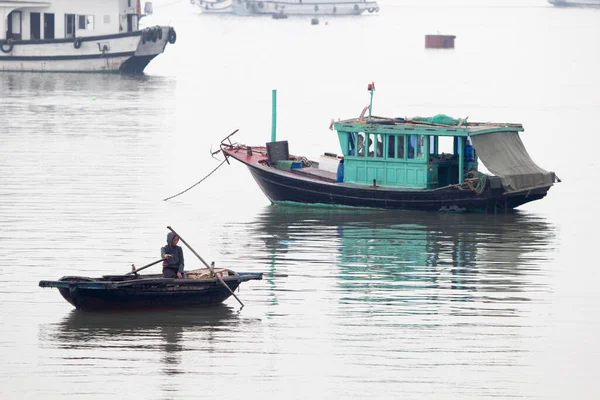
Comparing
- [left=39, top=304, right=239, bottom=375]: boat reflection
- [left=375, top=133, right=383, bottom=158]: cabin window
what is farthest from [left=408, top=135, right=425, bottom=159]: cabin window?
[left=39, top=304, right=239, bottom=375]: boat reflection

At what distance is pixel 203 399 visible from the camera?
54.3ft

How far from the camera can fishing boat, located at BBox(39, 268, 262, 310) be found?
19578mm

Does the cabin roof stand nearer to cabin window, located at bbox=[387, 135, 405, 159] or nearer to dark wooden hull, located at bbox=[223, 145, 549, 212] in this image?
cabin window, located at bbox=[387, 135, 405, 159]

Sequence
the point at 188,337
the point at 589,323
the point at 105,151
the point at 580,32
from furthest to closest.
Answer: the point at 580,32
the point at 105,151
the point at 589,323
the point at 188,337

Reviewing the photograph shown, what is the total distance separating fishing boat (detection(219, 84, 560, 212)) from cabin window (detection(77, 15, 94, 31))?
1597 inches

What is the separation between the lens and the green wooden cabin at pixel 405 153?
29.1m

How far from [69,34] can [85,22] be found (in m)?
1.24

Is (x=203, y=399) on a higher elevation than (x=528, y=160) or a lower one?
lower

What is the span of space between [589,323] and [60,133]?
30409 millimetres

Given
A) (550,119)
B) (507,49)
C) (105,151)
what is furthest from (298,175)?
(507,49)

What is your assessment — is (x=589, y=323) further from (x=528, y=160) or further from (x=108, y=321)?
(x=528, y=160)

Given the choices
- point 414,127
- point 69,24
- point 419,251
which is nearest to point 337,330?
point 419,251

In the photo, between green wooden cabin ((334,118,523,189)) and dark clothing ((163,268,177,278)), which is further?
green wooden cabin ((334,118,523,189))

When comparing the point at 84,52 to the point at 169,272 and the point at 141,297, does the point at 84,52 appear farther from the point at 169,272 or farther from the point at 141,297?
the point at 141,297
